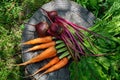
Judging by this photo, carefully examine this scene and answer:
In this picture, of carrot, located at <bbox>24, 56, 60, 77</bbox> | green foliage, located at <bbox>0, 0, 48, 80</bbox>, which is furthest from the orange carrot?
green foliage, located at <bbox>0, 0, 48, 80</bbox>

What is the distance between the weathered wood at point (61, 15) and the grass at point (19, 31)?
0.41 feet

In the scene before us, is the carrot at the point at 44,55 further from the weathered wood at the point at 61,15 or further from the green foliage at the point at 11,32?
the green foliage at the point at 11,32

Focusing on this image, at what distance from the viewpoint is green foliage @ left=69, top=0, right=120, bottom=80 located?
9.48ft

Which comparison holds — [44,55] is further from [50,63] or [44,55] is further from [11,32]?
[11,32]

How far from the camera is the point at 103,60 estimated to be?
116 inches

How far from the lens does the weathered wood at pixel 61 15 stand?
3143 mm

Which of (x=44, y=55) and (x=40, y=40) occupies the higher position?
(x=40, y=40)

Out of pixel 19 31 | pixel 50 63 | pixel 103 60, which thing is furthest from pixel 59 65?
pixel 19 31

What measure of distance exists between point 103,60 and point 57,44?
49 centimetres

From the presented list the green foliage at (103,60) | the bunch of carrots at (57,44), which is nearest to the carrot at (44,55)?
the bunch of carrots at (57,44)

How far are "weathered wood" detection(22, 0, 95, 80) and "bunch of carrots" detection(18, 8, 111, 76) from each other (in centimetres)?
6

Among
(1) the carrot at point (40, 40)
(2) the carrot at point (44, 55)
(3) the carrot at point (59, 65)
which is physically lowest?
(3) the carrot at point (59, 65)

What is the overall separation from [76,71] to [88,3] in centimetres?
99

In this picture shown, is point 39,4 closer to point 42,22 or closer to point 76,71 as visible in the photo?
point 42,22
